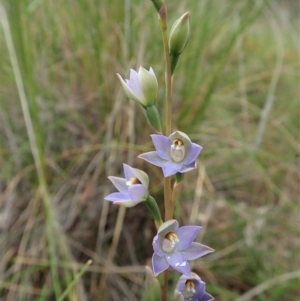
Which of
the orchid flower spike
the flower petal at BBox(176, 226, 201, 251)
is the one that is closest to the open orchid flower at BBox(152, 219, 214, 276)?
the flower petal at BBox(176, 226, 201, 251)

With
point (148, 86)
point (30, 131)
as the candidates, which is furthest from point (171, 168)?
point (30, 131)

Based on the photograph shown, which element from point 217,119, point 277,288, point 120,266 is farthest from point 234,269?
point 217,119

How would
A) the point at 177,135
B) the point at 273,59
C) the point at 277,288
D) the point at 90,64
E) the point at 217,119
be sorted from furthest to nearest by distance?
1. the point at 273,59
2. the point at 217,119
3. the point at 90,64
4. the point at 277,288
5. the point at 177,135

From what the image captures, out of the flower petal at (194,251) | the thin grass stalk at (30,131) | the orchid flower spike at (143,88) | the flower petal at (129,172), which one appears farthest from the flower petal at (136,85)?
the thin grass stalk at (30,131)

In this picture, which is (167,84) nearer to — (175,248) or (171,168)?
(171,168)

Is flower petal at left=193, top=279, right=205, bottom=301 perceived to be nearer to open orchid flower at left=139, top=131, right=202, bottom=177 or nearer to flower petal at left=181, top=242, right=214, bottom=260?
flower petal at left=181, top=242, right=214, bottom=260

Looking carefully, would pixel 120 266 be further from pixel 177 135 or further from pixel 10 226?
pixel 177 135
